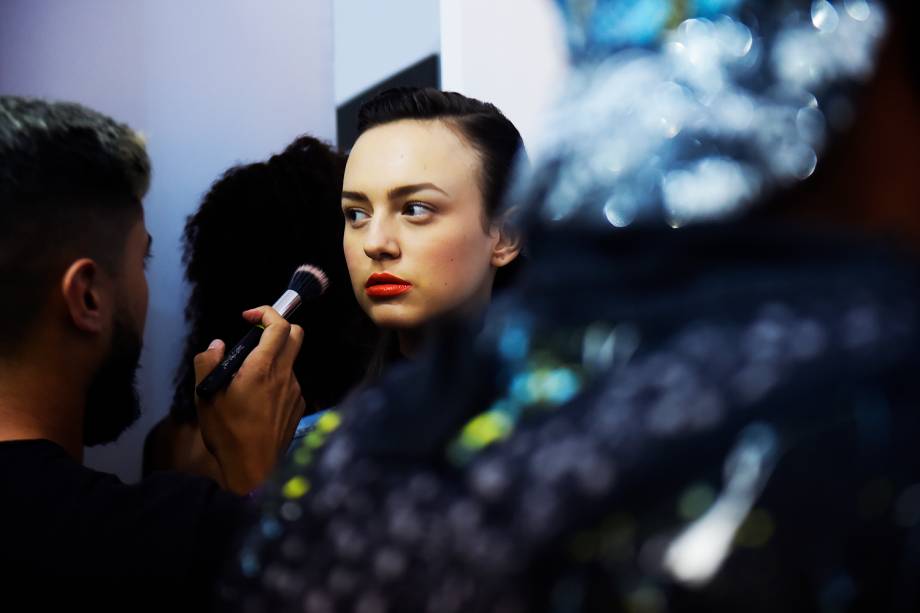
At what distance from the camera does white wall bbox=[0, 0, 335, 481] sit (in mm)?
1556

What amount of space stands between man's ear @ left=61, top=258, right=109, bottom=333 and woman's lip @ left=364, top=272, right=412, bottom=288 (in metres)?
0.33

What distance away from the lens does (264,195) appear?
60.3 inches

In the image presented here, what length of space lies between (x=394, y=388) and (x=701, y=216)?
0.46 ft

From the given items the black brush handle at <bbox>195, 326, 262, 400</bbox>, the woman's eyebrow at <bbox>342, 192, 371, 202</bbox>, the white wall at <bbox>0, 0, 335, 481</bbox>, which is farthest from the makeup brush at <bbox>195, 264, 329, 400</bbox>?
the white wall at <bbox>0, 0, 335, 481</bbox>

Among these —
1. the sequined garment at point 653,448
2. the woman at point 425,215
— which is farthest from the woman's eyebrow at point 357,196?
the sequined garment at point 653,448

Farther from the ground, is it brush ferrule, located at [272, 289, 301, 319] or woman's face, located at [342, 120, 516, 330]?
woman's face, located at [342, 120, 516, 330]

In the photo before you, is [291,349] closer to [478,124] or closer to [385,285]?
[385,285]

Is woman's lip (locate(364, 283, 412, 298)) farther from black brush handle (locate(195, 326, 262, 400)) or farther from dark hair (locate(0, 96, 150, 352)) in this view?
dark hair (locate(0, 96, 150, 352))

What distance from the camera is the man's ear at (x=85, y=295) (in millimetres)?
864

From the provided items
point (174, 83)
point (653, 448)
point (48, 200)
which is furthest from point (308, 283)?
point (653, 448)

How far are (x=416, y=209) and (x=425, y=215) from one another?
0.05 ft

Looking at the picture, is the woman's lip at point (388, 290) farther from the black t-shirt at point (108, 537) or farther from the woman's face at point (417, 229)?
the black t-shirt at point (108, 537)

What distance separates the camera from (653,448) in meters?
0.33

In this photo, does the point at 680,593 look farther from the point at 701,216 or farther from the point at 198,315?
the point at 198,315
